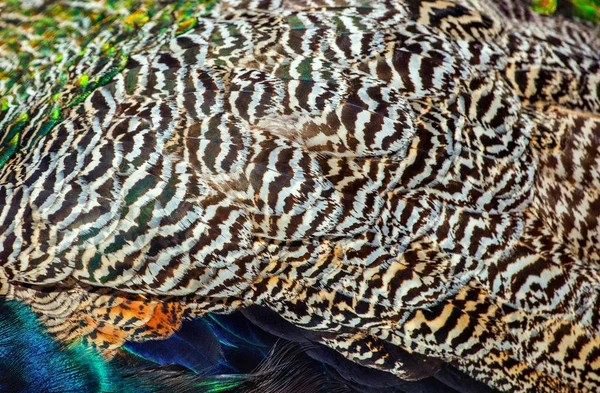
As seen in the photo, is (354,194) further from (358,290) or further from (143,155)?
(143,155)

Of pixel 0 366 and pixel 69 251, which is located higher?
pixel 69 251

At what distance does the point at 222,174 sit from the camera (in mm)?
2068

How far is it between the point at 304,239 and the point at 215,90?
0.57m

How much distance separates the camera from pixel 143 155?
207cm

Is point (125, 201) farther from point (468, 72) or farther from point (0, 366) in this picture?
point (468, 72)

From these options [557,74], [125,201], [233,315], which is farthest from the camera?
[557,74]

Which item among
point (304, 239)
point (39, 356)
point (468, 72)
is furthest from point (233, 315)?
point (468, 72)

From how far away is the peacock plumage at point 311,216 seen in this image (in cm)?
206

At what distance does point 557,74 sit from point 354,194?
897 mm

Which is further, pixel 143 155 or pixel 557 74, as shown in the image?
pixel 557 74

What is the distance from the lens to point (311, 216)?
2.06 m

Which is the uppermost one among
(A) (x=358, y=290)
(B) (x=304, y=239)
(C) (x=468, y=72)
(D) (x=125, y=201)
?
(C) (x=468, y=72)

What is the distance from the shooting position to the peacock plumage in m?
2.06

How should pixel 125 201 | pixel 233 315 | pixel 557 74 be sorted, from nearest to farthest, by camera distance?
pixel 125 201 < pixel 233 315 < pixel 557 74
